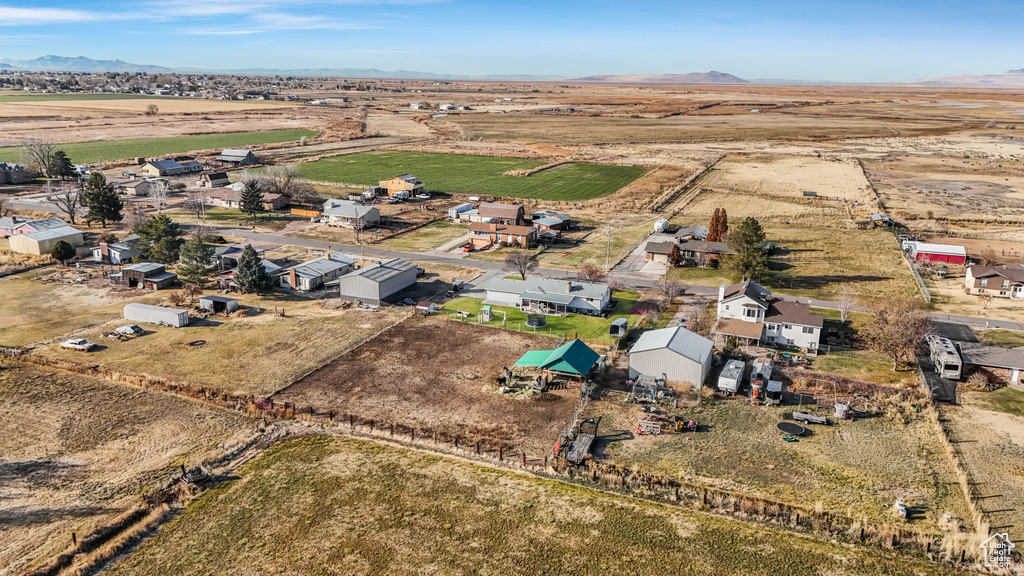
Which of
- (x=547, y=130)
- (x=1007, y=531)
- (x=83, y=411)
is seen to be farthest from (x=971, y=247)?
(x=547, y=130)

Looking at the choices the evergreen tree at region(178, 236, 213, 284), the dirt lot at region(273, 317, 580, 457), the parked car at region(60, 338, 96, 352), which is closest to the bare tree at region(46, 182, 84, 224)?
the evergreen tree at region(178, 236, 213, 284)

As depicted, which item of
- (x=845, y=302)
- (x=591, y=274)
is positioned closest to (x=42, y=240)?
(x=591, y=274)

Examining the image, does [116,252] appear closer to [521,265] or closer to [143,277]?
[143,277]

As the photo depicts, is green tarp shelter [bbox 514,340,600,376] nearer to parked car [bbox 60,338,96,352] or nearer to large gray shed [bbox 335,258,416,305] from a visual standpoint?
large gray shed [bbox 335,258,416,305]

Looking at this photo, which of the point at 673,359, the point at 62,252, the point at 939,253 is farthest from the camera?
the point at 939,253

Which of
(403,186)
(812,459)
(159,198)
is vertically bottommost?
(812,459)

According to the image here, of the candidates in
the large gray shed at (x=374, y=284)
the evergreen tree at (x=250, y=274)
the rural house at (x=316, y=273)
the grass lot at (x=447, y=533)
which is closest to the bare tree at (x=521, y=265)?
the large gray shed at (x=374, y=284)
